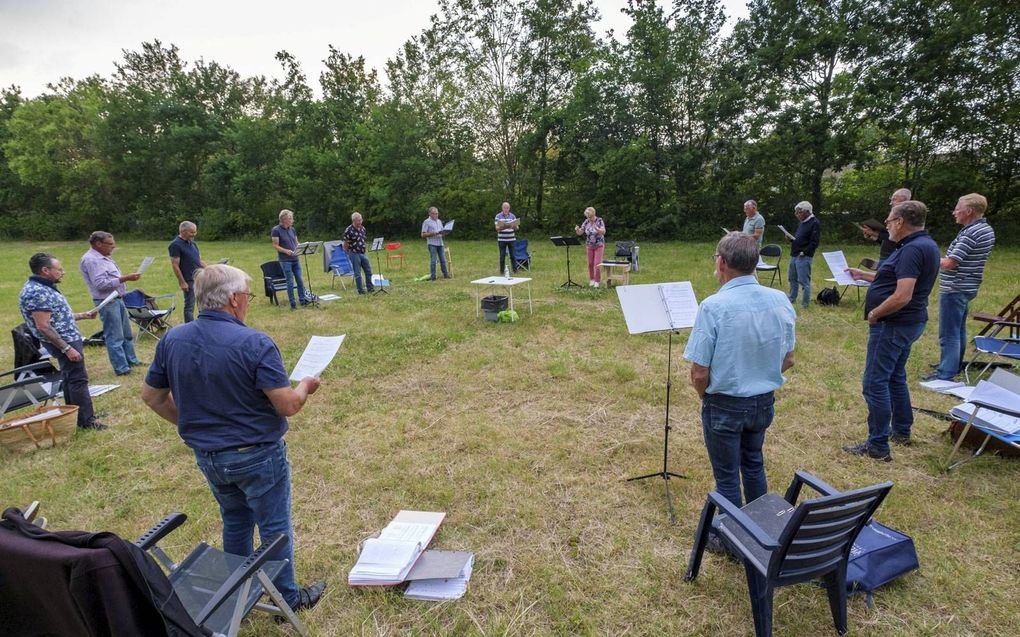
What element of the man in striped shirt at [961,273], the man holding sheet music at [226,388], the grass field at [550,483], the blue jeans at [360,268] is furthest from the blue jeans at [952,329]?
the blue jeans at [360,268]

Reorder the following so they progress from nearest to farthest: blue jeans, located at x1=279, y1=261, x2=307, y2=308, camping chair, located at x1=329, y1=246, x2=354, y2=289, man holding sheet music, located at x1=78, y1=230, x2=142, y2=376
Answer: man holding sheet music, located at x1=78, y1=230, x2=142, y2=376, blue jeans, located at x1=279, y1=261, x2=307, y2=308, camping chair, located at x1=329, y1=246, x2=354, y2=289

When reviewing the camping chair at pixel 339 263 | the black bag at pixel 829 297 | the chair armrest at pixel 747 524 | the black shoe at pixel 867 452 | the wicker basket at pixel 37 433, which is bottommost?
the black shoe at pixel 867 452

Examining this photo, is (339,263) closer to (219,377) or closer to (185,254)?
(185,254)

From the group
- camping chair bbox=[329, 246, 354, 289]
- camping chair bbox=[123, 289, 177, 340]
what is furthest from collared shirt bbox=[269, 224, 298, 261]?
camping chair bbox=[329, 246, 354, 289]

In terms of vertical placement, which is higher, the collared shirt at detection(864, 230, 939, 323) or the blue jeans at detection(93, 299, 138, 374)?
the collared shirt at detection(864, 230, 939, 323)

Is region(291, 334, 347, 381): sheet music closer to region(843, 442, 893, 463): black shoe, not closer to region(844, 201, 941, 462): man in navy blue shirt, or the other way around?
region(844, 201, 941, 462): man in navy blue shirt

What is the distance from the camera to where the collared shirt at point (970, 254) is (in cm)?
451

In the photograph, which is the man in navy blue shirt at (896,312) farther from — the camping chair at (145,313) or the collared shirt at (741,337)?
the camping chair at (145,313)

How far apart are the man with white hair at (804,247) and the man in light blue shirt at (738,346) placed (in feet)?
18.5

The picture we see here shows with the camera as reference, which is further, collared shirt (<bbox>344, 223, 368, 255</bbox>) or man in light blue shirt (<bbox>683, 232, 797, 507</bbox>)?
collared shirt (<bbox>344, 223, 368, 255</bbox>)

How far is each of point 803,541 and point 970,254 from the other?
429 cm

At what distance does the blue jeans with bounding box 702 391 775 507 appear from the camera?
2496 millimetres

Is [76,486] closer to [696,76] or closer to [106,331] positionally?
[106,331]

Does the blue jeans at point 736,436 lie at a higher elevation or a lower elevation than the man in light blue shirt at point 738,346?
lower
